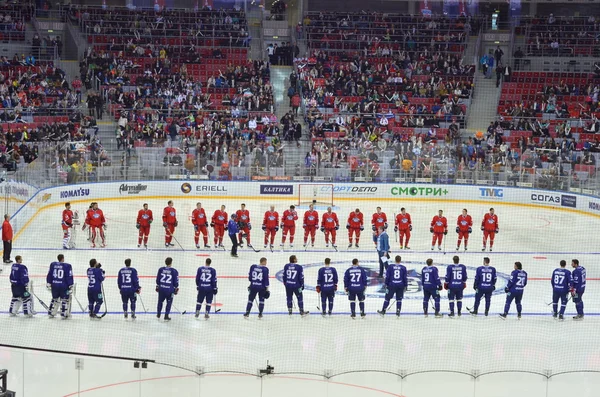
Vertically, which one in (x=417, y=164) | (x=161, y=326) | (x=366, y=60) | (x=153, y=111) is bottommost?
(x=161, y=326)

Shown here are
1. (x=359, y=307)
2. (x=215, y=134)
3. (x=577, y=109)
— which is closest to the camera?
(x=359, y=307)

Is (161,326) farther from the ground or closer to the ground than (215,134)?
closer to the ground

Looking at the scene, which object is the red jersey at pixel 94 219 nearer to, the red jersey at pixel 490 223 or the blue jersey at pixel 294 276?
the blue jersey at pixel 294 276

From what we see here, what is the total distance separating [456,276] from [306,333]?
2669 mm

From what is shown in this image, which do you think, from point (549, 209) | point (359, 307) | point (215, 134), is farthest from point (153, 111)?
point (359, 307)

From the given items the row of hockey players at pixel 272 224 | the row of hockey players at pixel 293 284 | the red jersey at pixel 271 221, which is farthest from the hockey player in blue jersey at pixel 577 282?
the red jersey at pixel 271 221

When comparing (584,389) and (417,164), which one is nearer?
(584,389)

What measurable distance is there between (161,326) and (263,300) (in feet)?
5.54

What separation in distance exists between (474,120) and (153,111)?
37.6 feet

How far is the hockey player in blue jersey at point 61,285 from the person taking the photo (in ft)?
45.0

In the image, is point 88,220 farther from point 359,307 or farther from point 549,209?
point 549,209

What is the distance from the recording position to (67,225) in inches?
750

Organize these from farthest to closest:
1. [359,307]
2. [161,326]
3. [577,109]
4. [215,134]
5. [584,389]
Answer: [577,109] < [215,134] < [359,307] < [161,326] < [584,389]

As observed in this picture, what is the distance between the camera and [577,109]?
1220 inches
